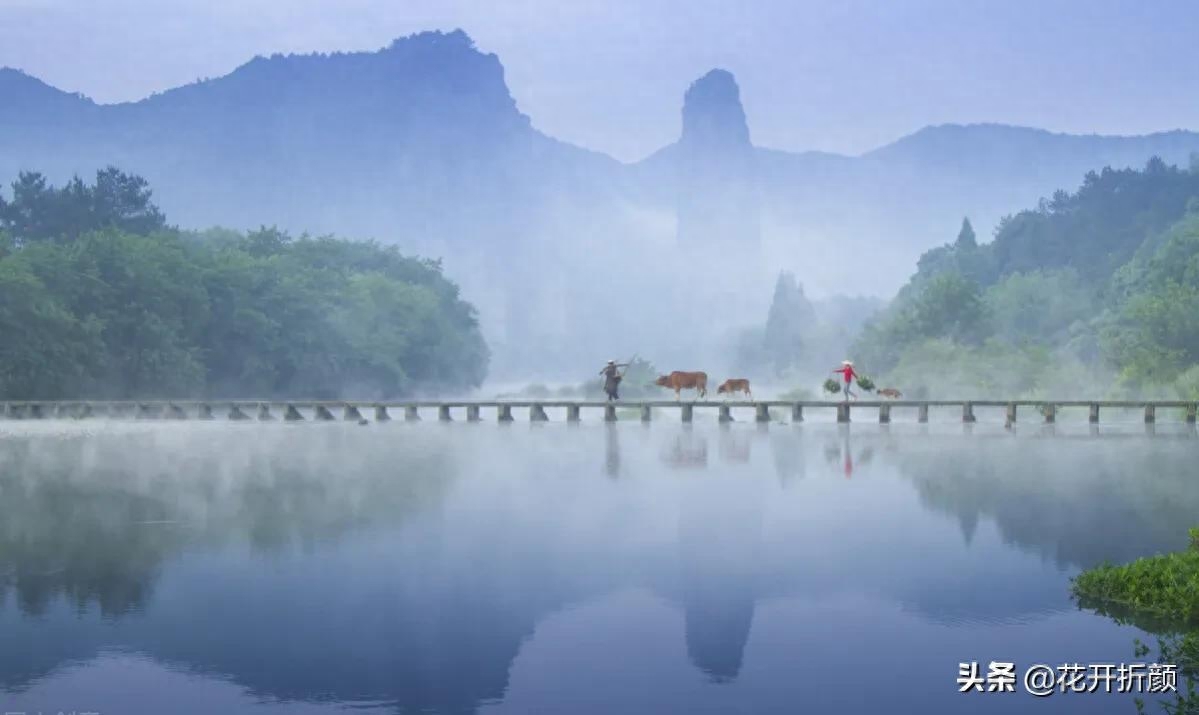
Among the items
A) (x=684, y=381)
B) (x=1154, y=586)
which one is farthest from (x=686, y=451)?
(x=1154, y=586)

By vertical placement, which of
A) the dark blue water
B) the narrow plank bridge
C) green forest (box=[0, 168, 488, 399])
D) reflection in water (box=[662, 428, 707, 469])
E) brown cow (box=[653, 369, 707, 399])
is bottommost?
the dark blue water

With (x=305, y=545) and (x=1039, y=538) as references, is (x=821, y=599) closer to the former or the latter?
(x=1039, y=538)

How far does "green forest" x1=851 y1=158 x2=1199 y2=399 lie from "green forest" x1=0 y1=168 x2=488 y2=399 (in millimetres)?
34316

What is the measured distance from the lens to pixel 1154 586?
672 inches

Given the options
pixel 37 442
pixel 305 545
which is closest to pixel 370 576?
pixel 305 545

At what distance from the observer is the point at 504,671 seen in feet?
48.1

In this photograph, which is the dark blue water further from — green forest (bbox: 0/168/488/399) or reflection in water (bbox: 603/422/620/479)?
green forest (bbox: 0/168/488/399)

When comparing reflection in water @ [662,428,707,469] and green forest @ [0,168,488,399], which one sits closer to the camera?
reflection in water @ [662,428,707,469]

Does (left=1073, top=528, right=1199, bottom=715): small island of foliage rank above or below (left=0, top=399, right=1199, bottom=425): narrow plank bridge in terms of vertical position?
below

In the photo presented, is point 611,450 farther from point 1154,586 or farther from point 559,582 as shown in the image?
point 1154,586

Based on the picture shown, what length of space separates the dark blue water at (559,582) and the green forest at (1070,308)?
39.9m

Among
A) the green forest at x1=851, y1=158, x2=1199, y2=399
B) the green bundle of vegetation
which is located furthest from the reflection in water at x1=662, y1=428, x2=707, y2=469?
the green forest at x1=851, y1=158, x2=1199, y2=399

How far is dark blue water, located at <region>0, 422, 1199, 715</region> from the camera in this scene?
Answer: 551 inches

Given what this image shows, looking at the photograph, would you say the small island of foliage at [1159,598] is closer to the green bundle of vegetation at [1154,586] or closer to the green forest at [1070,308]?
the green bundle of vegetation at [1154,586]
